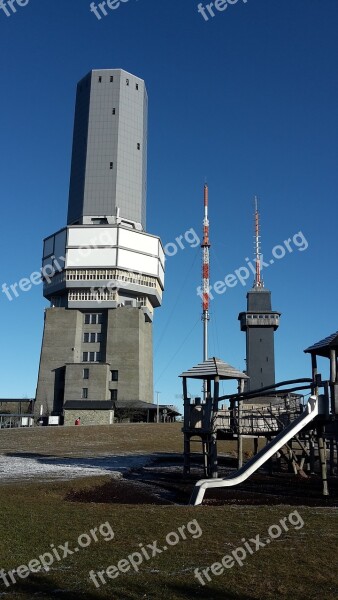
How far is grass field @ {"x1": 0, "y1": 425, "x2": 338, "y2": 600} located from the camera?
371 inches

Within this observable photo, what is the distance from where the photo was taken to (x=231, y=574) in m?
10.1

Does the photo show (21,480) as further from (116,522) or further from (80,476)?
(116,522)

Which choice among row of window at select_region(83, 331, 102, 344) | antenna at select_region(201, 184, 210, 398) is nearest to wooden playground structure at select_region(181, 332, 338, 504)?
antenna at select_region(201, 184, 210, 398)

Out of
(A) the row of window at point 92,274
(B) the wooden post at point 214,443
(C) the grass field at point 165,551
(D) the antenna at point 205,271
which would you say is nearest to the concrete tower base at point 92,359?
(A) the row of window at point 92,274

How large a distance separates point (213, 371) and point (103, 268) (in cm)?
7432

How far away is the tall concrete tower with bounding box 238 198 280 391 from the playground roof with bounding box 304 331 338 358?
264 feet

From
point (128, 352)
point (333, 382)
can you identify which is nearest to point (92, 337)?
point (128, 352)

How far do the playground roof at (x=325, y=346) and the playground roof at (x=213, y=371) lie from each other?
18.4 ft

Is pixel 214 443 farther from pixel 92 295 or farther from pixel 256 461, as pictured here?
pixel 92 295

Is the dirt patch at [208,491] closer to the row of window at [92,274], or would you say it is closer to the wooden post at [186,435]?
the wooden post at [186,435]

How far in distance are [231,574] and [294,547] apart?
2126 millimetres

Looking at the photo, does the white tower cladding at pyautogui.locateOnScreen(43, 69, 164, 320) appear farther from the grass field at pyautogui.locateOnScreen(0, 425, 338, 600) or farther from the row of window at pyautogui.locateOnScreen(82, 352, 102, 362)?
the grass field at pyautogui.locateOnScreen(0, 425, 338, 600)

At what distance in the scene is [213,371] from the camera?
29594 millimetres

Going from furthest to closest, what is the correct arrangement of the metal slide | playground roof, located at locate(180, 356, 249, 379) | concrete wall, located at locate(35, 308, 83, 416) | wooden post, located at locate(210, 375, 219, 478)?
1. concrete wall, located at locate(35, 308, 83, 416)
2. playground roof, located at locate(180, 356, 249, 379)
3. wooden post, located at locate(210, 375, 219, 478)
4. the metal slide
